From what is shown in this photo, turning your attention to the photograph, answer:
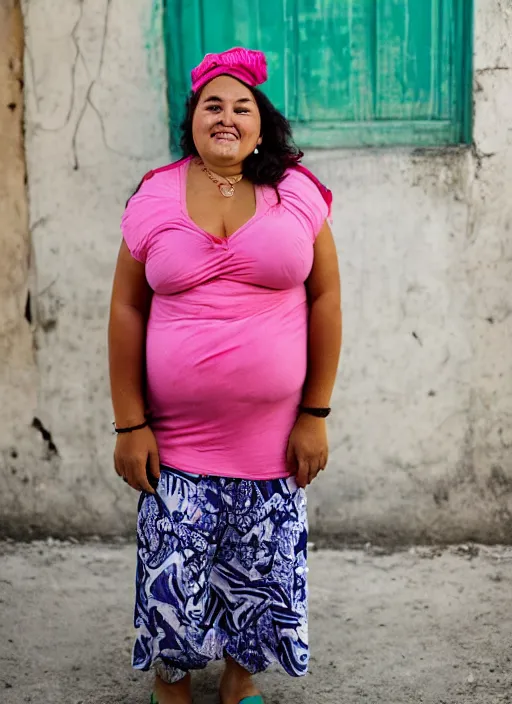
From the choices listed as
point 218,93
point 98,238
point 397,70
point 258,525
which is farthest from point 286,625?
point 397,70

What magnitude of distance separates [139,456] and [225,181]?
0.77 metres

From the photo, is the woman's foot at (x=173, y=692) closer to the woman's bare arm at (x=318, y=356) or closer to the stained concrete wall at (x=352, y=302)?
the woman's bare arm at (x=318, y=356)

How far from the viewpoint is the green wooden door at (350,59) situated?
3377 millimetres

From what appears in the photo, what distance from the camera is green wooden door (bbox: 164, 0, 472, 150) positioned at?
3.38m

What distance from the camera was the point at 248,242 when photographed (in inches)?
85.1

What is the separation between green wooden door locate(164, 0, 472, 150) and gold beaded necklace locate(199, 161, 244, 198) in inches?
50.0

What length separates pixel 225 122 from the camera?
86.4 inches

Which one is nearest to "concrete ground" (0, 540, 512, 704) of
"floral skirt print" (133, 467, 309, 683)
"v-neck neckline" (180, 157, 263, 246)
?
"floral skirt print" (133, 467, 309, 683)

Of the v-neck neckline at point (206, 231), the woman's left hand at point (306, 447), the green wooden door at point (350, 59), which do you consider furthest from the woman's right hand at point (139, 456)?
the green wooden door at point (350, 59)

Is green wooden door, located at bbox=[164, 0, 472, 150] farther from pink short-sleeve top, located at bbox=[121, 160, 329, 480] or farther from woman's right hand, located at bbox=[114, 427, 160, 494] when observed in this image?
woman's right hand, located at bbox=[114, 427, 160, 494]

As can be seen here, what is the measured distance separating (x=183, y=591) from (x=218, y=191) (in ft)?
3.55

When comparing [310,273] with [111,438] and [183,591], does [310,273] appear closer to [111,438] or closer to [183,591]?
[183,591]

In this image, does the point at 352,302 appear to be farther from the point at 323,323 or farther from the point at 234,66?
the point at 234,66

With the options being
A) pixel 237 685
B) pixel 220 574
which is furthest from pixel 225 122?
pixel 237 685
